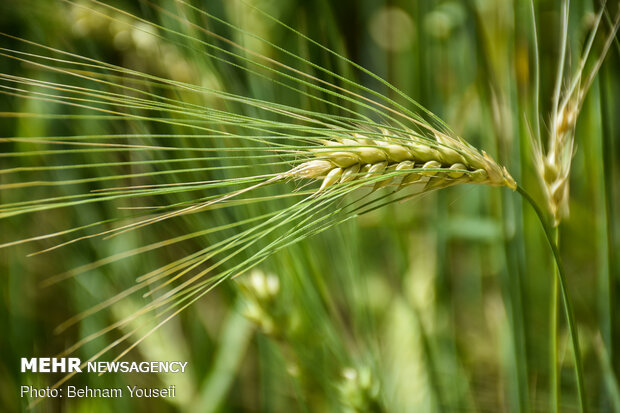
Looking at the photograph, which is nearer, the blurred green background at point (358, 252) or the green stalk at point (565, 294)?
the green stalk at point (565, 294)

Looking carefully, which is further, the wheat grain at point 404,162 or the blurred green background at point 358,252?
the blurred green background at point 358,252

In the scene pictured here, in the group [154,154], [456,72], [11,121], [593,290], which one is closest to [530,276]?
[593,290]

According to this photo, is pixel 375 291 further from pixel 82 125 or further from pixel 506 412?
pixel 82 125

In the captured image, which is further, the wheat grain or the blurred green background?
the blurred green background

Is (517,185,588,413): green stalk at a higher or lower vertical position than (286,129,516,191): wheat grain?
lower

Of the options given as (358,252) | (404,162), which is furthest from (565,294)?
(358,252)

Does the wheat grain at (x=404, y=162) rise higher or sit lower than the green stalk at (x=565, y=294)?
higher

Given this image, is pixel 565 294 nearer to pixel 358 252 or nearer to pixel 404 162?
pixel 404 162

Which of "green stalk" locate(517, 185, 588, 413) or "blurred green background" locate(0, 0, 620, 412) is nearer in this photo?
"green stalk" locate(517, 185, 588, 413)
